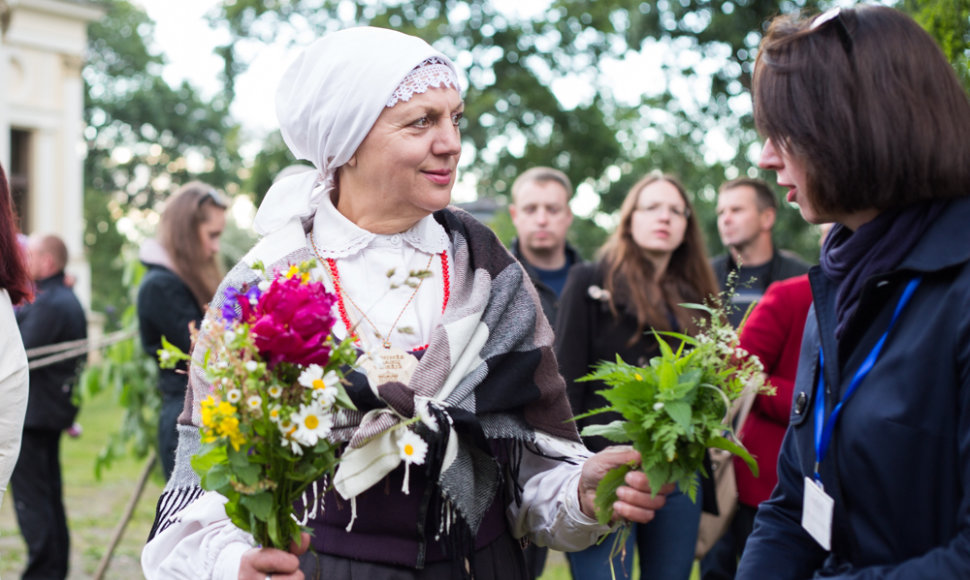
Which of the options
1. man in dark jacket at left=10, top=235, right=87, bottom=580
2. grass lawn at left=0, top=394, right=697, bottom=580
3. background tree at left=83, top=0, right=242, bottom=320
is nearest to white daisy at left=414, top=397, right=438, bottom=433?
man in dark jacket at left=10, top=235, right=87, bottom=580

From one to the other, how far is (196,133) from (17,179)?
1837 centimetres

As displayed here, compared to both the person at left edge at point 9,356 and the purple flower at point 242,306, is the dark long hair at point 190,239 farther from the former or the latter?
the purple flower at point 242,306

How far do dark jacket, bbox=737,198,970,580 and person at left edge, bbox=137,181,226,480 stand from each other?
407 cm

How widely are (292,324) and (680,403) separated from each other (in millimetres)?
777

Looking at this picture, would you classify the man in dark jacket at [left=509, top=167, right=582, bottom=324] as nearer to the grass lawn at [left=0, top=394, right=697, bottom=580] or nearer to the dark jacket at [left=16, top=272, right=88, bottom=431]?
the grass lawn at [left=0, top=394, right=697, bottom=580]

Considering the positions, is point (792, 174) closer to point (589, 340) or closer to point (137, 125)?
point (589, 340)

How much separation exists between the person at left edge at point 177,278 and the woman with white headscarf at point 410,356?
3.06 metres

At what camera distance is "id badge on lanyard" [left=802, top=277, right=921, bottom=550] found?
171cm

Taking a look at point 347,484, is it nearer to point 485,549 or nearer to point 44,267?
point 485,549

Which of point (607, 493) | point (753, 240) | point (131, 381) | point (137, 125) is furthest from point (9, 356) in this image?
point (137, 125)

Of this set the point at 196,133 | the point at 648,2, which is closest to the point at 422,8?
the point at 648,2

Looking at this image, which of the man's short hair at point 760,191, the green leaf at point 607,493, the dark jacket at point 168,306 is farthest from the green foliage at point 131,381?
the green leaf at point 607,493

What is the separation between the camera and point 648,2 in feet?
38.1

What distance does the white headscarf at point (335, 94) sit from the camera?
7.29ft
